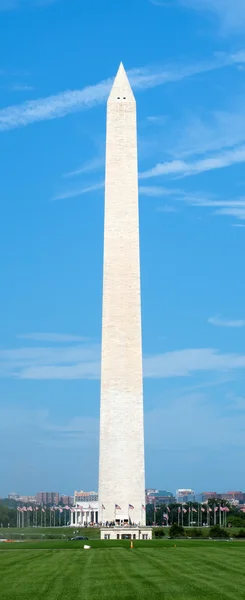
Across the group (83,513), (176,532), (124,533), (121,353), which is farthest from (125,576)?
(83,513)

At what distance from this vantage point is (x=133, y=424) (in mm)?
66000

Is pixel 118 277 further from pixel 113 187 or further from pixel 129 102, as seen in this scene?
pixel 129 102

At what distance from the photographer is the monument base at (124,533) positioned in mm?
61412

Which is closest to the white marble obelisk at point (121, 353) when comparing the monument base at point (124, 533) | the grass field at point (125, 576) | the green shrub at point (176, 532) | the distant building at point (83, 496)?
the green shrub at point (176, 532)

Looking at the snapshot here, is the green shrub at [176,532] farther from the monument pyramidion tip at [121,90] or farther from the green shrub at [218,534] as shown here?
the monument pyramidion tip at [121,90]

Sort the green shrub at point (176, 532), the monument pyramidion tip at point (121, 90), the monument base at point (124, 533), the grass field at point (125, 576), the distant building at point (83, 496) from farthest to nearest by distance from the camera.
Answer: the distant building at point (83, 496), the monument pyramidion tip at point (121, 90), the green shrub at point (176, 532), the monument base at point (124, 533), the grass field at point (125, 576)

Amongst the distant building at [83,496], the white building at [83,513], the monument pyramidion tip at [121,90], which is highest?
the monument pyramidion tip at [121,90]

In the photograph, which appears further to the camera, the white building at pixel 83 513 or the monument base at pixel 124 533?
the white building at pixel 83 513

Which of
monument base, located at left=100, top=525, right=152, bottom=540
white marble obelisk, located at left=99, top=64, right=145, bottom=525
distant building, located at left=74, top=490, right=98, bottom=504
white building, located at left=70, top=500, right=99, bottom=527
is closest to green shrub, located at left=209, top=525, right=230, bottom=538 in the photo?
white marble obelisk, located at left=99, top=64, right=145, bottom=525

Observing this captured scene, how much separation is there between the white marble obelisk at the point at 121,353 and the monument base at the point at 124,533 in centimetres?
237

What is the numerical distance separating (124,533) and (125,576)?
35056 millimetres

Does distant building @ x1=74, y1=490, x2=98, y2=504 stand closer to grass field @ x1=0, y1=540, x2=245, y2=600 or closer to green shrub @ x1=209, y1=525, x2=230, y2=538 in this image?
green shrub @ x1=209, y1=525, x2=230, y2=538

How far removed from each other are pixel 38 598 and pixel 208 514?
267 ft

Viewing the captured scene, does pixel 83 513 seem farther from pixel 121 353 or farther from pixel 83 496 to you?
pixel 121 353
